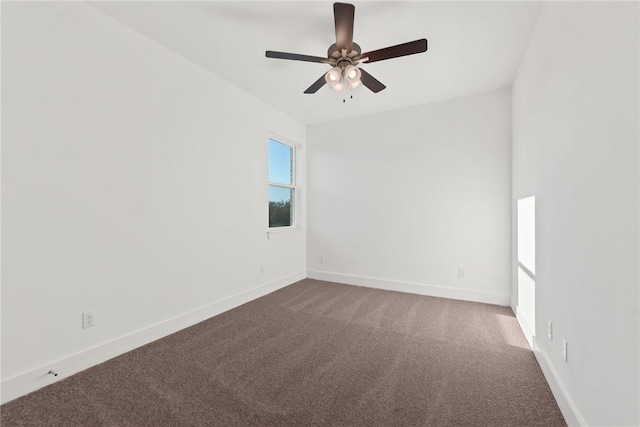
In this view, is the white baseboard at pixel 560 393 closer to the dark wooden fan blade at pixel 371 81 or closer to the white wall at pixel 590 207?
the white wall at pixel 590 207

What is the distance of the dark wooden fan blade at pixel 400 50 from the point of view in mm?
1945

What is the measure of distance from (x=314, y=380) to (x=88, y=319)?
1714 millimetres

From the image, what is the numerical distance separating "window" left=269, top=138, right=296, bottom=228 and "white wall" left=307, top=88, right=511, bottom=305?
33 cm

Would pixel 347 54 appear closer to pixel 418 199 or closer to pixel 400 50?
pixel 400 50

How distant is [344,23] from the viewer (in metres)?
1.89

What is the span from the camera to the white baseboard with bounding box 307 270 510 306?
136 inches

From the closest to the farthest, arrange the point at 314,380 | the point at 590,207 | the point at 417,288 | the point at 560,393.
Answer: the point at 590,207 < the point at 560,393 < the point at 314,380 < the point at 417,288

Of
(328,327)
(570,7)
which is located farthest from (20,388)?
(570,7)

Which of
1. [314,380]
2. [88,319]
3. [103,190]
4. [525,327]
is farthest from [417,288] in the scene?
[103,190]

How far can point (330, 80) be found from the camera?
2.35m

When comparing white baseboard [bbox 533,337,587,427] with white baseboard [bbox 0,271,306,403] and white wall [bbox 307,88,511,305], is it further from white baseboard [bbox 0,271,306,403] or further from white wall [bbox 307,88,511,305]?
white baseboard [bbox 0,271,306,403]

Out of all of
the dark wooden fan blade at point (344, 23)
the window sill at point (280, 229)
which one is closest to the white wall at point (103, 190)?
the window sill at point (280, 229)

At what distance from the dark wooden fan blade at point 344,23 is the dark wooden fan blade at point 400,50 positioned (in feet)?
0.59

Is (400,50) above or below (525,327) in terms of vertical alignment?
above
